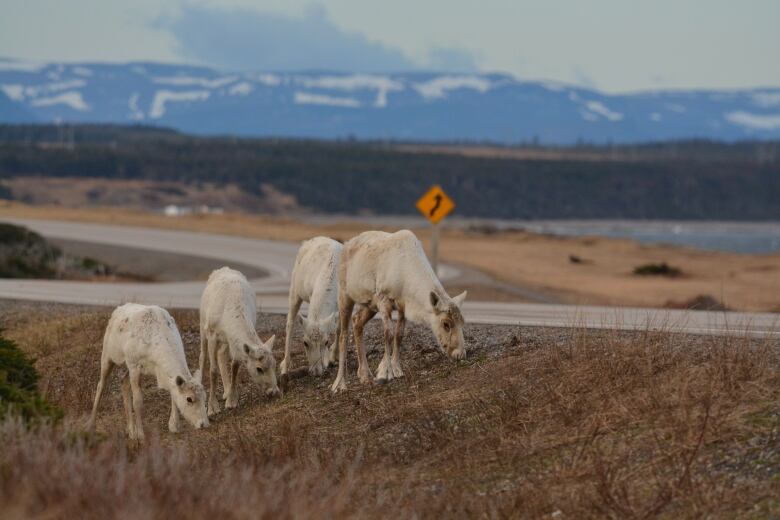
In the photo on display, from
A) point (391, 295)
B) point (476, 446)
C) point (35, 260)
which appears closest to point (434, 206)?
point (35, 260)

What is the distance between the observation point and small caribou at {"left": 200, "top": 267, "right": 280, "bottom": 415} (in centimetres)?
1611

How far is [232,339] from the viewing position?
16.4 m

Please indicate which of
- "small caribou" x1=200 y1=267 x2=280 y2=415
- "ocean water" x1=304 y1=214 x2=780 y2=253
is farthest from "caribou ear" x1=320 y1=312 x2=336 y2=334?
"ocean water" x1=304 y1=214 x2=780 y2=253

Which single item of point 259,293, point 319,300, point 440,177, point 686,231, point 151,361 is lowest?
point 686,231

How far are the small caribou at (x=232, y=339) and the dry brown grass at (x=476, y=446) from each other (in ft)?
1.14

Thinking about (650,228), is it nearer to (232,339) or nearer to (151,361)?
(232,339)

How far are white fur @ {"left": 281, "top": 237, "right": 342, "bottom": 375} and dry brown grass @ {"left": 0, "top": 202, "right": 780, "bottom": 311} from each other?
62.0 ft

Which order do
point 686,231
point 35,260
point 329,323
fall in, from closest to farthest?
point 329,323, point 35,260, point 686,231

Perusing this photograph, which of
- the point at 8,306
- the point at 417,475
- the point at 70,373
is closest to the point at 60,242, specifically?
the point at 8,306

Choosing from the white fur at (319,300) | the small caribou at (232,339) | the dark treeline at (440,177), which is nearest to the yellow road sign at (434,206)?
the white fur at (319,300)

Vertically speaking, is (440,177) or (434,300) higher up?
(434,300)

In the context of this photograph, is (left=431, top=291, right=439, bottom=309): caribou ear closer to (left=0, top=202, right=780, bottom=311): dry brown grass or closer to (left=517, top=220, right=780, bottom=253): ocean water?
(left=0, top=202, right=780, bottom=311): dry brown grass

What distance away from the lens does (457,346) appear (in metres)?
15.4

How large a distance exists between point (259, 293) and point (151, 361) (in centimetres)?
1944
